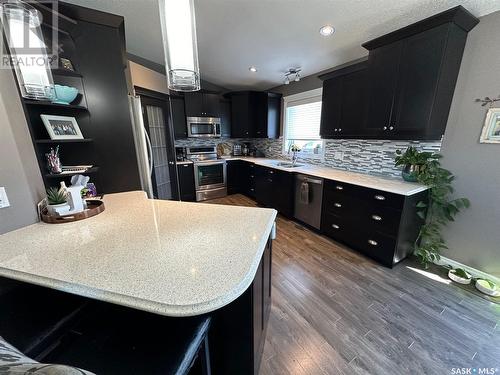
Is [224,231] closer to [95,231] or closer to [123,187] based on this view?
[95,231]

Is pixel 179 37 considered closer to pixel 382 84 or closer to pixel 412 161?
pixel 382 84

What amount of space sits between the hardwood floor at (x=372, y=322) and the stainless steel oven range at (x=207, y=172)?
2611 mm

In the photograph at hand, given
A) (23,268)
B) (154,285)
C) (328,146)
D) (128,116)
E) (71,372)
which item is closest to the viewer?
(71,372)

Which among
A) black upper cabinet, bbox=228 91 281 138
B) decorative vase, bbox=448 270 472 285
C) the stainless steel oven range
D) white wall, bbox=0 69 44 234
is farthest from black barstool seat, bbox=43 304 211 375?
Answer: black upper cabinet, bbox=228 91 281 138

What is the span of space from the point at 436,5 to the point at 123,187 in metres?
3.35

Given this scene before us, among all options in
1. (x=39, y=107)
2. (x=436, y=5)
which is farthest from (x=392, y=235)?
(x=39, y=107)

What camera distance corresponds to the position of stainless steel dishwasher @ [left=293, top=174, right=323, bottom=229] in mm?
2824

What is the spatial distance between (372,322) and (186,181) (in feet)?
12.1

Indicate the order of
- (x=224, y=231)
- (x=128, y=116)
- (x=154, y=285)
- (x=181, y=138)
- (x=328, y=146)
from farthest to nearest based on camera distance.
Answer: (x=181, y=138), (x=328, y=146), (x=128, y=116), (x=224, y=231), (x=154, y=285)

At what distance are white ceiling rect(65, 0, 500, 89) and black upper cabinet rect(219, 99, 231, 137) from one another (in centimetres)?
123

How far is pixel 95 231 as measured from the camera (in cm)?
109

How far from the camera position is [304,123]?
380cm

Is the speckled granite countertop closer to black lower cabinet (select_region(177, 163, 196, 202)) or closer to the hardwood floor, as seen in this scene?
the hardwood floor

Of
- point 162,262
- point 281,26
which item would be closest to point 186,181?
point 281,26
